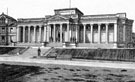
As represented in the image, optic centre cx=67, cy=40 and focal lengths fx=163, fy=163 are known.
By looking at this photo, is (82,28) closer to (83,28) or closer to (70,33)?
(83,28)

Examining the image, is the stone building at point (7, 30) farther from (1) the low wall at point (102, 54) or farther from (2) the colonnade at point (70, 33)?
(1) the low wall at point (102, 54)

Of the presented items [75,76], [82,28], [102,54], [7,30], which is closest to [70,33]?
[82,28]

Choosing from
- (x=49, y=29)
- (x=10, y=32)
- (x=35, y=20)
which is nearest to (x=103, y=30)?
(x=49, y=29)

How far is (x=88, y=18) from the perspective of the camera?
4666 cm

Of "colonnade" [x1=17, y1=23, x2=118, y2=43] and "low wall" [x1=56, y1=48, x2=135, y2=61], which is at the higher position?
"colonnade" [x1=17, y1=23, x2=118, y2=43]

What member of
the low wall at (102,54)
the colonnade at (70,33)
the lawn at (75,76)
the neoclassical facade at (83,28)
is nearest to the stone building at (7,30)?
the colonnade at (70,33)

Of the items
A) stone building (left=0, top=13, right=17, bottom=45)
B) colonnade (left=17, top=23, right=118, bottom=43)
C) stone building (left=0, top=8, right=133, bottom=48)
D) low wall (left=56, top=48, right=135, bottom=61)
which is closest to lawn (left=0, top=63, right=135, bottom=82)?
low wall (left=56, top=48, right=135, bottom=61)

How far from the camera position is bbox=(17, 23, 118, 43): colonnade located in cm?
4597

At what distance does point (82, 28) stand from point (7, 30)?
28522 millimetres

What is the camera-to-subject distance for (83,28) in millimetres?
48438

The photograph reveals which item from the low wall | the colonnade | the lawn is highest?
the colonnade

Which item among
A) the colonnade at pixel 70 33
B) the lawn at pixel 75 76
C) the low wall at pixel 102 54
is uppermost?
the colonnade at pixel 70 33

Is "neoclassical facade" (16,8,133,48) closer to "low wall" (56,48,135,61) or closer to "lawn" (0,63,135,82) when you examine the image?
"low wall" (56,48,135,61)

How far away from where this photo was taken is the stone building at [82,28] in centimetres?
4466
